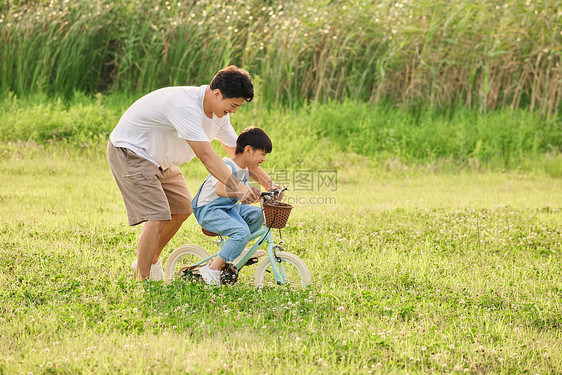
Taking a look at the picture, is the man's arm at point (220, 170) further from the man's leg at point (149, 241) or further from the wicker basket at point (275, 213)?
the man's leg at point (149, 241)

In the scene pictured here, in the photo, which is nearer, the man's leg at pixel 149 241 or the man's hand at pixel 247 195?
the man's hand at pixel 247 195

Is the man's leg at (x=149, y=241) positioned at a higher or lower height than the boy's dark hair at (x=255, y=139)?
lower

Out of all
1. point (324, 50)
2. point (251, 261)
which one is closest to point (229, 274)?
point (251, 261)

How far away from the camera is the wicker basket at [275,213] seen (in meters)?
5.18

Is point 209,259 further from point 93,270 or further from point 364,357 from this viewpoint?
point 364,357

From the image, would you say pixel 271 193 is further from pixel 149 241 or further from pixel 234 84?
pixel 149 241

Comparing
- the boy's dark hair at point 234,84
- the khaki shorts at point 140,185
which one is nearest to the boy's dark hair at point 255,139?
the boy's dark hair at point 234,84

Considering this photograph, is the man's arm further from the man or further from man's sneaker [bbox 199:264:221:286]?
man's sneaker [bbox 199:264:221:286]

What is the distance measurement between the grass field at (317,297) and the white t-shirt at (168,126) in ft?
3.69

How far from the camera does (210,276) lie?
216 inches

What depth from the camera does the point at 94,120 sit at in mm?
12023

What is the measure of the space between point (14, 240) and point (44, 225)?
723mm

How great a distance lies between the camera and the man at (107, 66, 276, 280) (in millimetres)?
5094

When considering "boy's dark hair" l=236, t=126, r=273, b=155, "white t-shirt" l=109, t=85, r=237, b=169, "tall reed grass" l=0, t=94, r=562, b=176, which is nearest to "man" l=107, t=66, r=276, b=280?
"white t-shirt" l=109, t=85, r=237, b=169
